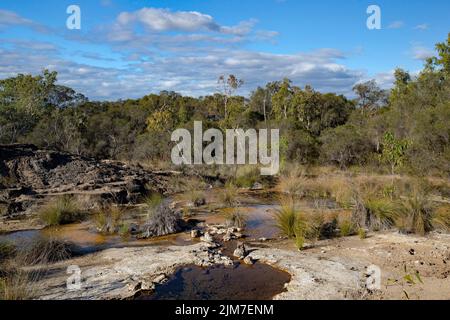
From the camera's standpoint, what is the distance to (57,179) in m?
17.2

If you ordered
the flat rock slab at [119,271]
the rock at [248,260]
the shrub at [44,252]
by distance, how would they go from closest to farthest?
the flat rock slab at [119,271]
the shrub at [44,252]
the rock at [248,260]

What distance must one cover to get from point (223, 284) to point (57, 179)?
Answer: 12.2 m

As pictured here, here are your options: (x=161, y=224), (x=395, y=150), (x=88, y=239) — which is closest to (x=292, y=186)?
(x=395, y=150)

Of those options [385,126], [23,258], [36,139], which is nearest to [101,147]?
[36,139]

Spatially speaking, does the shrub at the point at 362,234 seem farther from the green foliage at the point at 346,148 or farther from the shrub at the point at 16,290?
the green foliage at the point at 346,148

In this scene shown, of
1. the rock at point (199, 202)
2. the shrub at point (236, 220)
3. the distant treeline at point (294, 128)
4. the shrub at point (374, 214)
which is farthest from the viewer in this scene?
the distant treeline at point (294, 128)

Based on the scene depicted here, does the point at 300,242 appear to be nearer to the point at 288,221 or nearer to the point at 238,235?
the point at 288,221

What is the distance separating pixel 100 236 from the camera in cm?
1095

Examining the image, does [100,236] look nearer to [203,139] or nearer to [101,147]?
[203,139]

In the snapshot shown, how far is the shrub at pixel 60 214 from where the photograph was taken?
483 inches

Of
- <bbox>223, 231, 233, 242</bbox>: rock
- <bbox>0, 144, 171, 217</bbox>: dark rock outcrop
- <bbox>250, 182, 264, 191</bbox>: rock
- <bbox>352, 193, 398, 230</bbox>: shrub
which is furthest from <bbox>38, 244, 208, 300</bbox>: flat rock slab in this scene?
<bbox>250, 182, 264, 191</bbox>: rock

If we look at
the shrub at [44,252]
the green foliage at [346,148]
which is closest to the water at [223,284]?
the shrub at [44,252]

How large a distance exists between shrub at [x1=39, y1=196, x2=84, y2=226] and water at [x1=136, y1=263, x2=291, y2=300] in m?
5.97

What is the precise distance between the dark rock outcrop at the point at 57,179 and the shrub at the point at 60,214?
2204 millimetres
